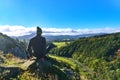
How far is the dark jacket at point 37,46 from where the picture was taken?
21.7 m

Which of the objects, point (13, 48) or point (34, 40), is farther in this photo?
point (13, 48)

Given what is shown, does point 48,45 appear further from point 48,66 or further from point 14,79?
point 14,79

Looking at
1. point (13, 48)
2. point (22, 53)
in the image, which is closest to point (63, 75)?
point (13, 48)

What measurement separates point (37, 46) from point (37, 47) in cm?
8

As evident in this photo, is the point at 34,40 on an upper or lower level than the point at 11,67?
upper

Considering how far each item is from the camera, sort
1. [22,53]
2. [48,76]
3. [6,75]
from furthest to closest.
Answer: [22,53] < [6,75] < [48,76]

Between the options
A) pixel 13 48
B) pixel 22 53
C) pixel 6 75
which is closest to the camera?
pixel 6 75

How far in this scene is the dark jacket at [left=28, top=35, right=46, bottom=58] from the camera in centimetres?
2172

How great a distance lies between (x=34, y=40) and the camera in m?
21.8

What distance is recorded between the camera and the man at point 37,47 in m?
21.7

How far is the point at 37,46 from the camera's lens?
22.0 meters

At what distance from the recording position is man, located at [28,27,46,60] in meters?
21.7

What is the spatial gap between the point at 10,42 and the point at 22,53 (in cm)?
495

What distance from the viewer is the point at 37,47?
22.0 meters
